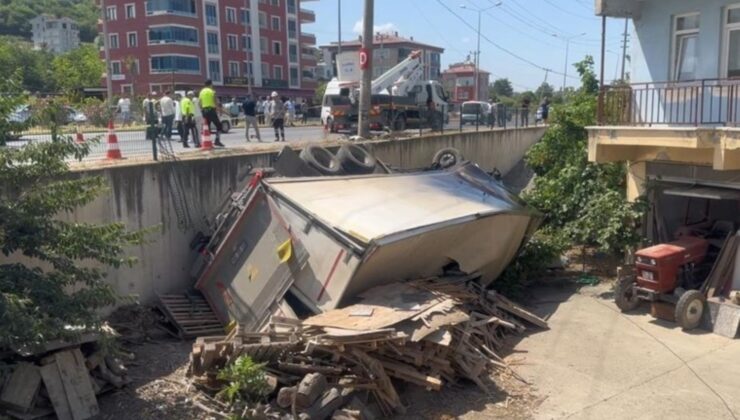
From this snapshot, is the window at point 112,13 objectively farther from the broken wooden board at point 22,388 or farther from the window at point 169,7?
the broken wooden board at point 22,388

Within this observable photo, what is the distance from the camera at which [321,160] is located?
1206 cm

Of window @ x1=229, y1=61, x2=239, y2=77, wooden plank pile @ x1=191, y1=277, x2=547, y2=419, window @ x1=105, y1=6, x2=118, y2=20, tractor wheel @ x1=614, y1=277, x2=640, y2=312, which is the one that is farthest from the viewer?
window @ x1=229, y1=61, x2=239, y2=77

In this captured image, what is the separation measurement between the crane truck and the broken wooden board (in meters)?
15.8

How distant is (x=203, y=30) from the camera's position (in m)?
65.3

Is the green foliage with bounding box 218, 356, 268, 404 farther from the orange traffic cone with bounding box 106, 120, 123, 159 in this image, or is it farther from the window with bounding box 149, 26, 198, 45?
the window with bounding box 149, 26, 198, 45

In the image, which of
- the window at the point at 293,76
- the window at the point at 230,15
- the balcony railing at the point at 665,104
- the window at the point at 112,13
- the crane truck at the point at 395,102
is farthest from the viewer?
the window at the point at 293,76

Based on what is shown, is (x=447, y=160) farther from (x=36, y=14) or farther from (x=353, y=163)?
(x=36, y=14)

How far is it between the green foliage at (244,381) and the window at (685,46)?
9.77 meters

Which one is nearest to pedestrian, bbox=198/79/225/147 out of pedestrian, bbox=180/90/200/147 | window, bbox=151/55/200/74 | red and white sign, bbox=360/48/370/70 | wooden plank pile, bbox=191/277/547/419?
pedestrian, bbox=180/90/200/147

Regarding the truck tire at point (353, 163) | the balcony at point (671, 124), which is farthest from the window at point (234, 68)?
the balcony at point (671, 124)

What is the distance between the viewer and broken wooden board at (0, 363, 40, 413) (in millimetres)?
6141

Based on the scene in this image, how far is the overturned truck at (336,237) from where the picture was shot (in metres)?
8.68

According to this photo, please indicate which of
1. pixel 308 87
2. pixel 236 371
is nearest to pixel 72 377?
pixel 236 371

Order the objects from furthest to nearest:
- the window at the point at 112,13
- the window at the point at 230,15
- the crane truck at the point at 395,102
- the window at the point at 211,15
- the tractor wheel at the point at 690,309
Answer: the window at the point at 230,15 → the window at the point at 211,15 → the window at the point at 112,13 → the crane truck at the point at 395,102 → the tractor wheel at the point at 690,309
